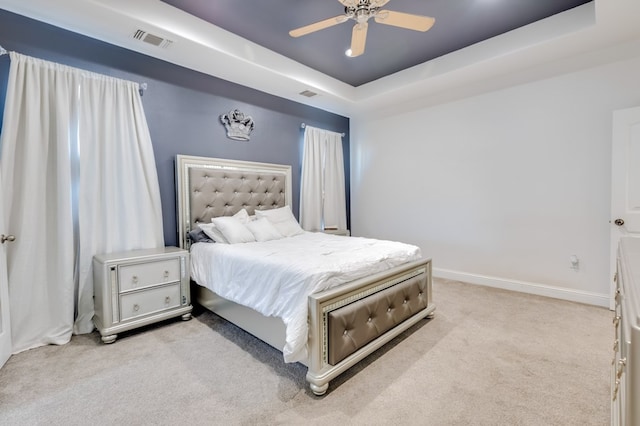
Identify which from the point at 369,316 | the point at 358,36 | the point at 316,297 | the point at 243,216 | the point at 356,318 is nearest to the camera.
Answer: the point at 316,297

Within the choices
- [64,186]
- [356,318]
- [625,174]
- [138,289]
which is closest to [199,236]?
[138,289]

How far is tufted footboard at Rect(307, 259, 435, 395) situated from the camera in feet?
6.02

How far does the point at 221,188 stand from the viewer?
3.63m

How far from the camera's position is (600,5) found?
7.79ft

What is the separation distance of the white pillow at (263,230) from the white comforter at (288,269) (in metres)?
0.17

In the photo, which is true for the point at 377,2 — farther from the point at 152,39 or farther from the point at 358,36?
the point at 152,39

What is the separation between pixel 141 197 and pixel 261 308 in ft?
5.98

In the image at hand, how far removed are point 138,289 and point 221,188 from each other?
1455 mm

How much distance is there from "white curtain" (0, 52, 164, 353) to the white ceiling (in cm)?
49

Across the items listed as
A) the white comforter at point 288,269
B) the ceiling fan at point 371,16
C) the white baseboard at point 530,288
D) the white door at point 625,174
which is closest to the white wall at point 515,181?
the white baseboard at point 530,288

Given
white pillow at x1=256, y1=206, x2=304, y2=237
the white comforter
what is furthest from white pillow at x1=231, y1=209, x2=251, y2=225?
the white comforter

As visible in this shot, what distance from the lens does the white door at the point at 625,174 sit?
284 cm

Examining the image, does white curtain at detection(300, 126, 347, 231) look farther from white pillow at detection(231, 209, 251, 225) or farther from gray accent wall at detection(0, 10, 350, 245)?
white pillow at detection(231, 209, 251, 225)

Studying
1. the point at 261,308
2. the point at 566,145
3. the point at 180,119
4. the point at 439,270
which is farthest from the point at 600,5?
Answer: the point at 180,119
